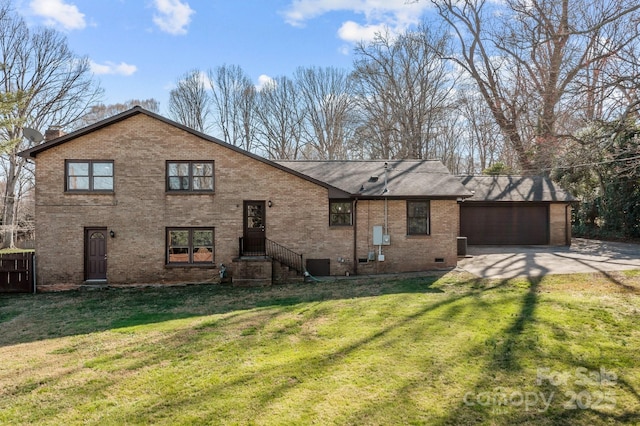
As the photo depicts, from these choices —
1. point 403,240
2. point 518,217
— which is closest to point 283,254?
point 403,240

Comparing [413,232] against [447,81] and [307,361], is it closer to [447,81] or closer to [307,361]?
[307,361]

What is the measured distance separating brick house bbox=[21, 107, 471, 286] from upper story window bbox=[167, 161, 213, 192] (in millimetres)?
38

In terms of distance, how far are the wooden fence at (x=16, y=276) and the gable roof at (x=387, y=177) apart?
11.1 metres

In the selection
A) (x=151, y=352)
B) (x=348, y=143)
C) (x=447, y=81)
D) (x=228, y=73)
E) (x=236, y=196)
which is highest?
(x=228, y=73)

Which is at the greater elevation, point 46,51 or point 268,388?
point 46,51

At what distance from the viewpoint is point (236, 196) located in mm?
13438

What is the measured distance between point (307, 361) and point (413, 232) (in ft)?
31.1

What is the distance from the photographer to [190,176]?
1345 cm

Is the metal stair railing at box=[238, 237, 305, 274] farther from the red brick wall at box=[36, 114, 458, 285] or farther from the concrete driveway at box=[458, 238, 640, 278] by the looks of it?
the concrete driveway at box=[458, 238, 640, 278]

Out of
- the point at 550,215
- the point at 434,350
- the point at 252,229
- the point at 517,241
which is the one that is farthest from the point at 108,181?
the point at 550,215

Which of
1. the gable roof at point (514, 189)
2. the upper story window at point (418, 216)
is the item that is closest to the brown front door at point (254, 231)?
the upper story window at point (418, 216)

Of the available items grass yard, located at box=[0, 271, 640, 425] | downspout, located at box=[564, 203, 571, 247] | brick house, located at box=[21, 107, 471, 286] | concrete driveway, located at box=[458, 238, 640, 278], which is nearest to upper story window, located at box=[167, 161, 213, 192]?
brick house, located at box=[21, 107, 471, 286]

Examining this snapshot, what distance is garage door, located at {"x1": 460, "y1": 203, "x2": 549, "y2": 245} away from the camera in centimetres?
1995

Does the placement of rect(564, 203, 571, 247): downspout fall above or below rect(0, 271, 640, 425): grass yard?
above
